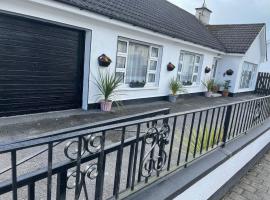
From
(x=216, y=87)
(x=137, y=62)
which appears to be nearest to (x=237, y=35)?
(x=216, y=87)

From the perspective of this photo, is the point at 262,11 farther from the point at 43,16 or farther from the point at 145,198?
the point at 145,198

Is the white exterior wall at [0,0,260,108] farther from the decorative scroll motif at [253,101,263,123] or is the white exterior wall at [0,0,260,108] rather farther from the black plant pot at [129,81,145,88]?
the decorative scroll motif at [253,101,263,123]

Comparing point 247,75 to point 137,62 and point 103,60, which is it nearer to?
point 137,62

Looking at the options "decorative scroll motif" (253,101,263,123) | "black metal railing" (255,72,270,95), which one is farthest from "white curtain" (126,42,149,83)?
"black metal railing" (255,72,270,95)

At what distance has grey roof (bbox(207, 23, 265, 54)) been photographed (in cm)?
1380

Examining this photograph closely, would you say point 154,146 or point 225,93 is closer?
point 154,146

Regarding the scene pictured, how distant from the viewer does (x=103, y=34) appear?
6.33 m

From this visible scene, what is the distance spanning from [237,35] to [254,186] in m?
13.9

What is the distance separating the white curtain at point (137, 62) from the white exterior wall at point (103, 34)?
0.38m

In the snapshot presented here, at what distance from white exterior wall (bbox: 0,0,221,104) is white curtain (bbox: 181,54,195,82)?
26.2 inches

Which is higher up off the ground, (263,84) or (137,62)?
(137,62)

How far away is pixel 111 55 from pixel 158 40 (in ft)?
8.42

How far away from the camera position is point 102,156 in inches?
59.8

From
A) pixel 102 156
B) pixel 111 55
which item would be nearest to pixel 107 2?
pixel 111 55
